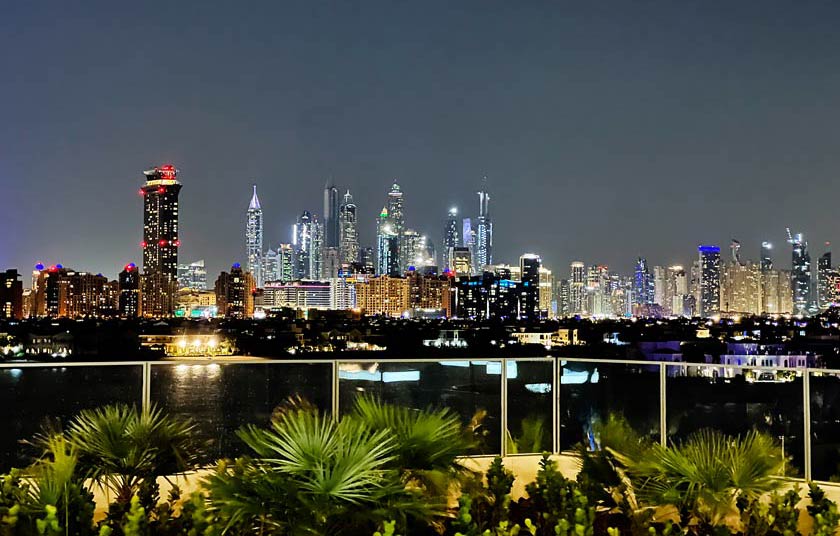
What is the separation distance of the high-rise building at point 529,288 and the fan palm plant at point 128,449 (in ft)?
586

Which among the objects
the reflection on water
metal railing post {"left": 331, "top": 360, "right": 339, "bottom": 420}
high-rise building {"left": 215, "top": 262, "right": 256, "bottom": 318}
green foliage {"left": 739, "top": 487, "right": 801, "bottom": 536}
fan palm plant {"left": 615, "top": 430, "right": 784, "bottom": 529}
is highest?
high-rise building {"left": 215, "top": 262, "right": 256, "bottom": 318}

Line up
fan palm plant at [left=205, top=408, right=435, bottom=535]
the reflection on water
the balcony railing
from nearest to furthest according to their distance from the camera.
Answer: fan palm plant at [left=205, top=408, right=435, bottom=535] < the balcony railing < the reflection on water

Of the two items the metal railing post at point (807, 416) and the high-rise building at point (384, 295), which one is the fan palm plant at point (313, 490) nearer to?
the metal railing post at point (807, 416)

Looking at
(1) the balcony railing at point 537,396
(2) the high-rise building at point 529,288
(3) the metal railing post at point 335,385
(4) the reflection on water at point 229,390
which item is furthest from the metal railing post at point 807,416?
(2) the high-rise building at point 529,288

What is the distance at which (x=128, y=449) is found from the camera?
5230 mm

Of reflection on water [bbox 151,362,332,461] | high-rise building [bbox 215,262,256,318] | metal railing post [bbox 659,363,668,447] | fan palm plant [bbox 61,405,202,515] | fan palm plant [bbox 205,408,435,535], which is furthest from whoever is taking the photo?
high-rise building [bbox 215,262,256,318]

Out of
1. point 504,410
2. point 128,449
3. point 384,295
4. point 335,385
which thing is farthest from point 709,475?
point 384,295

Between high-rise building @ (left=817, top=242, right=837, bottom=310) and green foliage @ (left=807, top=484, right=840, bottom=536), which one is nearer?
green foliage @ (left=807, top=484, right=840, bottom=536)

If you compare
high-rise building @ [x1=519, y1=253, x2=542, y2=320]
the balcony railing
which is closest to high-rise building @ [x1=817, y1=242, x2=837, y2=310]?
high-rise building @ [x1=519, y1=253, x2=542, y2=320]

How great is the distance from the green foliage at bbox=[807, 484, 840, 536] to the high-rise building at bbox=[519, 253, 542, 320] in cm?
17825

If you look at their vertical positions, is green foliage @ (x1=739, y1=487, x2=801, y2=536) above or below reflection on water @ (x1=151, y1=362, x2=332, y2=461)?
above

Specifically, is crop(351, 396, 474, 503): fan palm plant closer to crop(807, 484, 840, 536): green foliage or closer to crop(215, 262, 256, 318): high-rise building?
crop(807, 484, 840, 536): green foliage

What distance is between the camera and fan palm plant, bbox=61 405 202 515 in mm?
5148

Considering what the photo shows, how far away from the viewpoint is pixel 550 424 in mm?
8625
